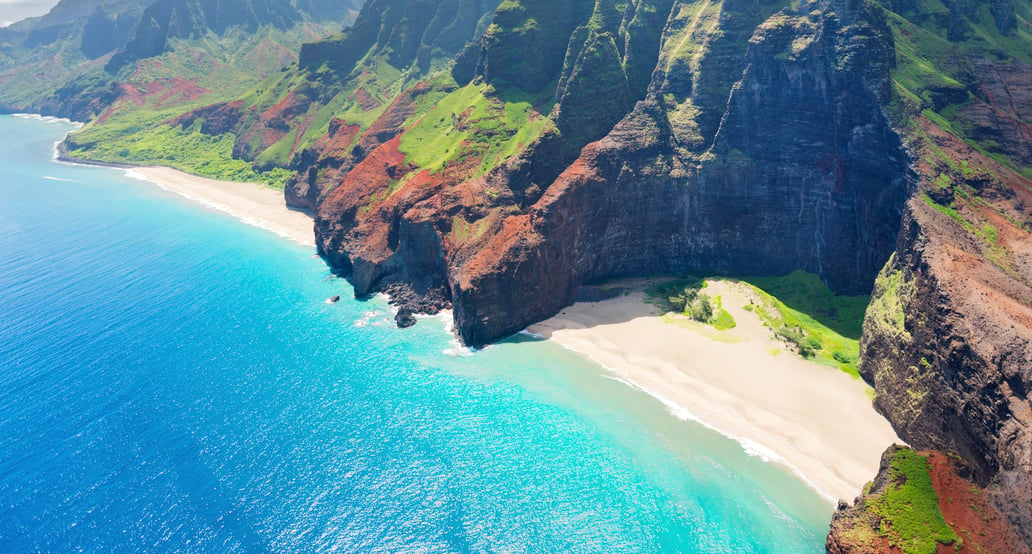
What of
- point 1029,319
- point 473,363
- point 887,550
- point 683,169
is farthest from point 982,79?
point 473,363

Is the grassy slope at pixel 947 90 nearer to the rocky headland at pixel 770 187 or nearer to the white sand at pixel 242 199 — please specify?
the rocky headland at pixel 770 187

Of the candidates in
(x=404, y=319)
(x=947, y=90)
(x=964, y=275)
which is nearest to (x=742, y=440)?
(x=964, y=275)

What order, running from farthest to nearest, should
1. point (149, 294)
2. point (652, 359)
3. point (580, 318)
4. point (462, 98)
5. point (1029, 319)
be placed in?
1. point (462, 98)
2. point (149, 294)
3. point (580, 318)
4. point (652, 359)
5. point (1029, 319)

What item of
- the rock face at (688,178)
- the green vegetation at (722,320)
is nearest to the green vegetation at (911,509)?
the green vegetation at (722,320)

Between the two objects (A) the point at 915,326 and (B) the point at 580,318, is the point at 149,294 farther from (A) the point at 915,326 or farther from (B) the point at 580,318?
(A) the point at 915,326

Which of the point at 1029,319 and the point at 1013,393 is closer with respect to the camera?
the point at 1013,393

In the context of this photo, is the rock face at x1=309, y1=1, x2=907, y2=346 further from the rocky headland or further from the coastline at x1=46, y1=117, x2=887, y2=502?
the coastline at x1=46, y1=117, x2=887, y2=502

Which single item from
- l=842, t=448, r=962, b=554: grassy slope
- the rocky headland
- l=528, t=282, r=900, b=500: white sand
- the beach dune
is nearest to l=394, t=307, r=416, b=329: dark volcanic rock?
the rocky headland
